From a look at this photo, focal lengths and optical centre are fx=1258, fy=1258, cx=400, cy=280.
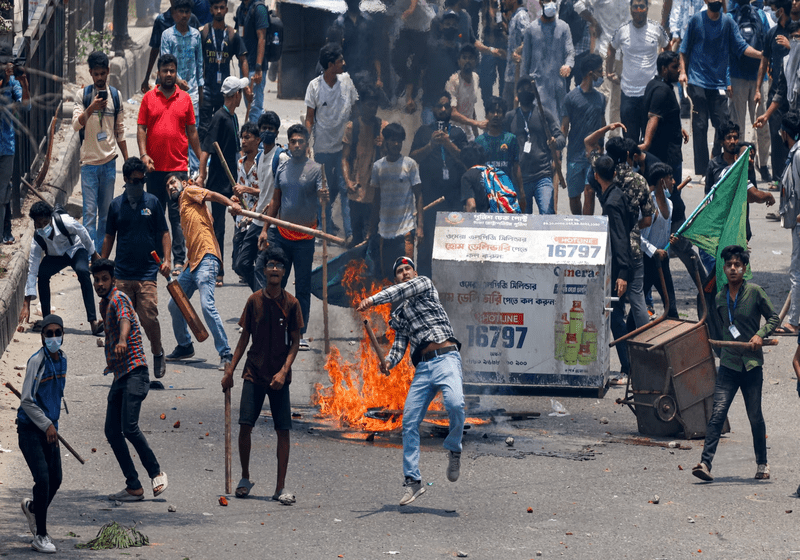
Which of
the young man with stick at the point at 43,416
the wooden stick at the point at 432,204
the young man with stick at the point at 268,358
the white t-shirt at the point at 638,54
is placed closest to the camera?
the young man with stick at the point at 43,416

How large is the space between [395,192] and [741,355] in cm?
438

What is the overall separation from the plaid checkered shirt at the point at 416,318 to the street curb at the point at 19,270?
409 centimetres

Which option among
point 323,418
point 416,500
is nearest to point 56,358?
point 416,500

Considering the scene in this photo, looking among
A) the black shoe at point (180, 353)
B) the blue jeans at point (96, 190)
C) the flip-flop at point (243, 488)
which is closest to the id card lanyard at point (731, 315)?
the flip-flop at point (243, 488)

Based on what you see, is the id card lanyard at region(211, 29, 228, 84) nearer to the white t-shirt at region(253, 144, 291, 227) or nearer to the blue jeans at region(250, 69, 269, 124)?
the blue jeans at region(250, 69, 269, 124)

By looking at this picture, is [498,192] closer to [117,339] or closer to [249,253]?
[249,253]

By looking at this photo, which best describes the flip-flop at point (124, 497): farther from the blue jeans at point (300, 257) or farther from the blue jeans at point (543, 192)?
the blue jeans at point (543, 192)

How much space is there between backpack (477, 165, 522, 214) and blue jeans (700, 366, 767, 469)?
12.4 ft

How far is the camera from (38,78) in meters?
14.1

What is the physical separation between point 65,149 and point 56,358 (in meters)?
9.06

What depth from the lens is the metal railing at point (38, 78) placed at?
530 inches

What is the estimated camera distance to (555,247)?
10836 mm

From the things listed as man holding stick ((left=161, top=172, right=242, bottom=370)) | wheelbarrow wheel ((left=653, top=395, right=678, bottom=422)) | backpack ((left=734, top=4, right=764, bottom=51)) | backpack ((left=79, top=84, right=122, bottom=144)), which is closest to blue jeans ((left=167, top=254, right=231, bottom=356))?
man holding stick ((left=161, top=172, right=242, bottom=370))

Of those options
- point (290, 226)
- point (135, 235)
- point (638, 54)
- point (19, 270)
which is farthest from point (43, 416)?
point (638, 54)
